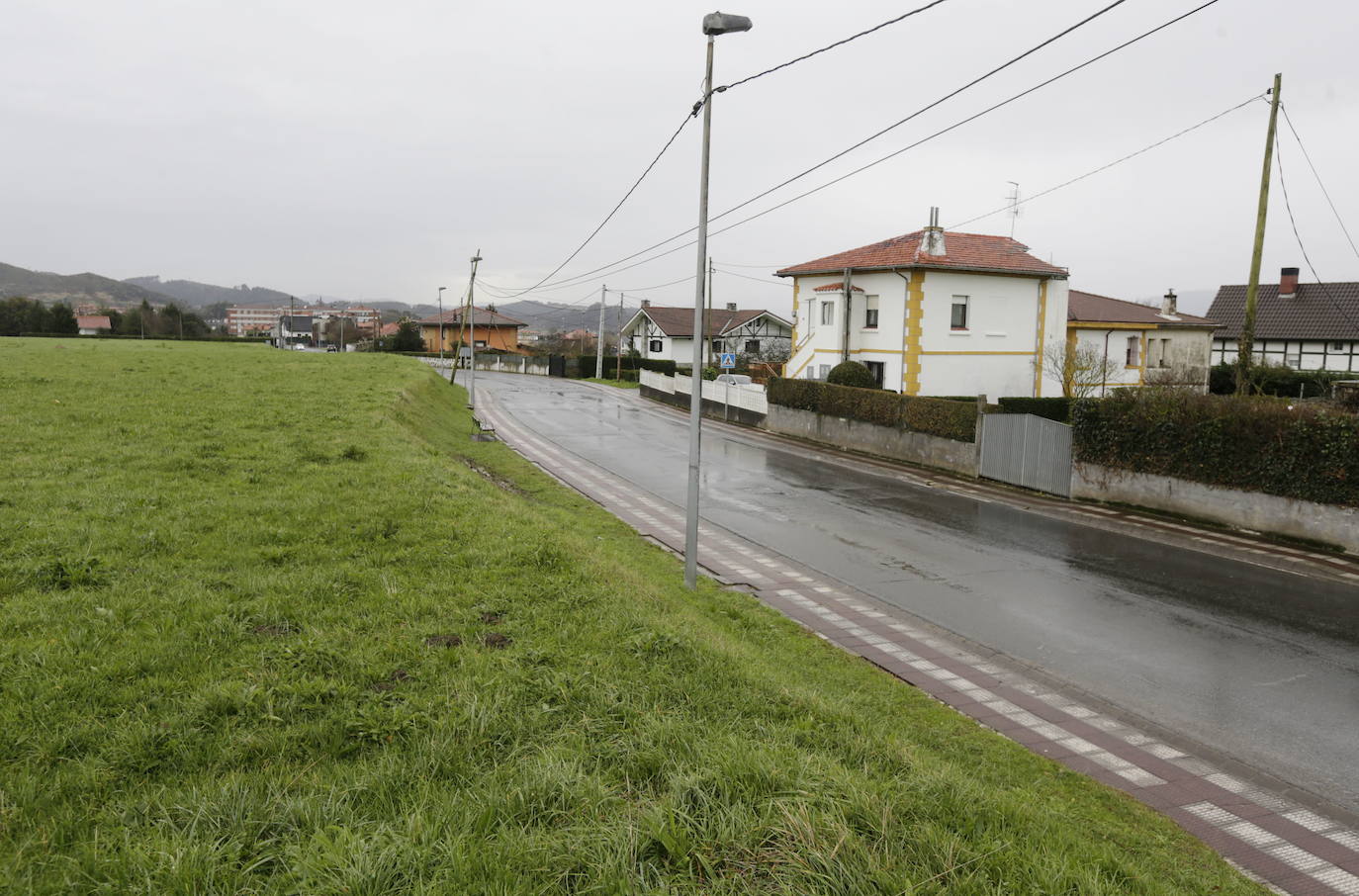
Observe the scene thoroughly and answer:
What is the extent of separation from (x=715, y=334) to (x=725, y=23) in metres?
63.1

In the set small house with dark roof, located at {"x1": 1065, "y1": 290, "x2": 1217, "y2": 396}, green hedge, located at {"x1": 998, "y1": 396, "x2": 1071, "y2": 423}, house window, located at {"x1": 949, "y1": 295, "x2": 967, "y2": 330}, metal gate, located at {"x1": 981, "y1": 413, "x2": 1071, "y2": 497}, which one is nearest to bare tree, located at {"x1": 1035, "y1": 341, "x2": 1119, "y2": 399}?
small house with dark roof, located at {"x1": 1065, "y1": 290, "x2": 1217, "y2": 396}

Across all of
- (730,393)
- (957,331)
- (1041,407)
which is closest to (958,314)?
(957,331)

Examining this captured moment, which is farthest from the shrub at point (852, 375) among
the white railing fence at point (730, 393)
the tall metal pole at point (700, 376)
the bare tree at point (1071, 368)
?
the tall metal pole at point (700, 376)

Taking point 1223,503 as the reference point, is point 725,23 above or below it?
above

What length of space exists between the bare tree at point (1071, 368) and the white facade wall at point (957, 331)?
1.50 feet

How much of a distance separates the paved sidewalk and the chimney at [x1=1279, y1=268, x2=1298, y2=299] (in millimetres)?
44569

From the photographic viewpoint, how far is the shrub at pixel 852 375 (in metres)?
30.6

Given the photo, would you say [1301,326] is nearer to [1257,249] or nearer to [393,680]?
[1257,249]

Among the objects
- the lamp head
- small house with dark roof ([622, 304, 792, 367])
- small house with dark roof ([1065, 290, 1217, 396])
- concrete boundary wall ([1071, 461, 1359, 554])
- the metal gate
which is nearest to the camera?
the lamp head

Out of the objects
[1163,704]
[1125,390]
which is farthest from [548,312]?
[1163,704]

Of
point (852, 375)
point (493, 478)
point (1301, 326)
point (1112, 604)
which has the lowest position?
point (1112, 604)

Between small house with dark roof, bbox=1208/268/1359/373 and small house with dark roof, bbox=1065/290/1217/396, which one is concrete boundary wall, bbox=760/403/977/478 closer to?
small house with dark roof, bbox=1065/290/1217/396

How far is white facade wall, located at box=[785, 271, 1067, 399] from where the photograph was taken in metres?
32.1

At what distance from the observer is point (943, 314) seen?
105 ft
